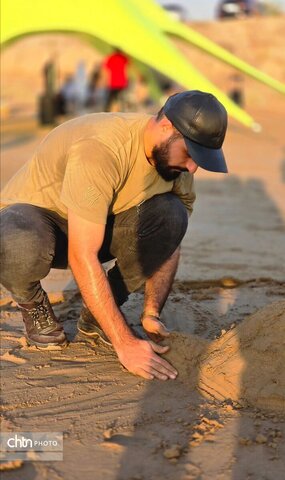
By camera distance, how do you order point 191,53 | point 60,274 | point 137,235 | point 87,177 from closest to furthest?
point 87,177 < point 137,235 < point 60,274 < point 191,53

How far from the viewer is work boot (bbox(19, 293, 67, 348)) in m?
3.15

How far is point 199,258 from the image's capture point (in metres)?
4.86

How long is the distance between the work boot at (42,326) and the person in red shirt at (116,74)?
28.4ft

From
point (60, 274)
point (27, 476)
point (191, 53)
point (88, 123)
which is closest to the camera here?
point (27, 476)

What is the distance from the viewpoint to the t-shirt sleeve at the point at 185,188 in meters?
3.30

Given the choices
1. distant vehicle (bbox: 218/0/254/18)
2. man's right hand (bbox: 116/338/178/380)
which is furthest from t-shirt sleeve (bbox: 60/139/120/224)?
distant vehicle (bbox: 218/0/254/18)

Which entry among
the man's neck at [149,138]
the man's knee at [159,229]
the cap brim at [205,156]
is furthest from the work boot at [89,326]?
the cap brim at [205,156]

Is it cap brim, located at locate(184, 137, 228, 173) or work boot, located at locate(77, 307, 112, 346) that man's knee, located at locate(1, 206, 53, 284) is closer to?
work boot, located at locate(77, 307, 112, 346)

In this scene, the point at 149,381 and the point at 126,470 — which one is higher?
the point at 126,470

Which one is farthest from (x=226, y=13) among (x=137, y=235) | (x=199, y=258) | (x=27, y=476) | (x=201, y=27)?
(x=27, y=476)

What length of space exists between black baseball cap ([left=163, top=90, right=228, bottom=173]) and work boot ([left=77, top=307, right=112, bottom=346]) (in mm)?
1000

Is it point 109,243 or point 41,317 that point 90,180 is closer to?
point 109,243

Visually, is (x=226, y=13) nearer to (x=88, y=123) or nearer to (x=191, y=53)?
(x=191, y=53)

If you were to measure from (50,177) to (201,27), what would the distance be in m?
17.5
